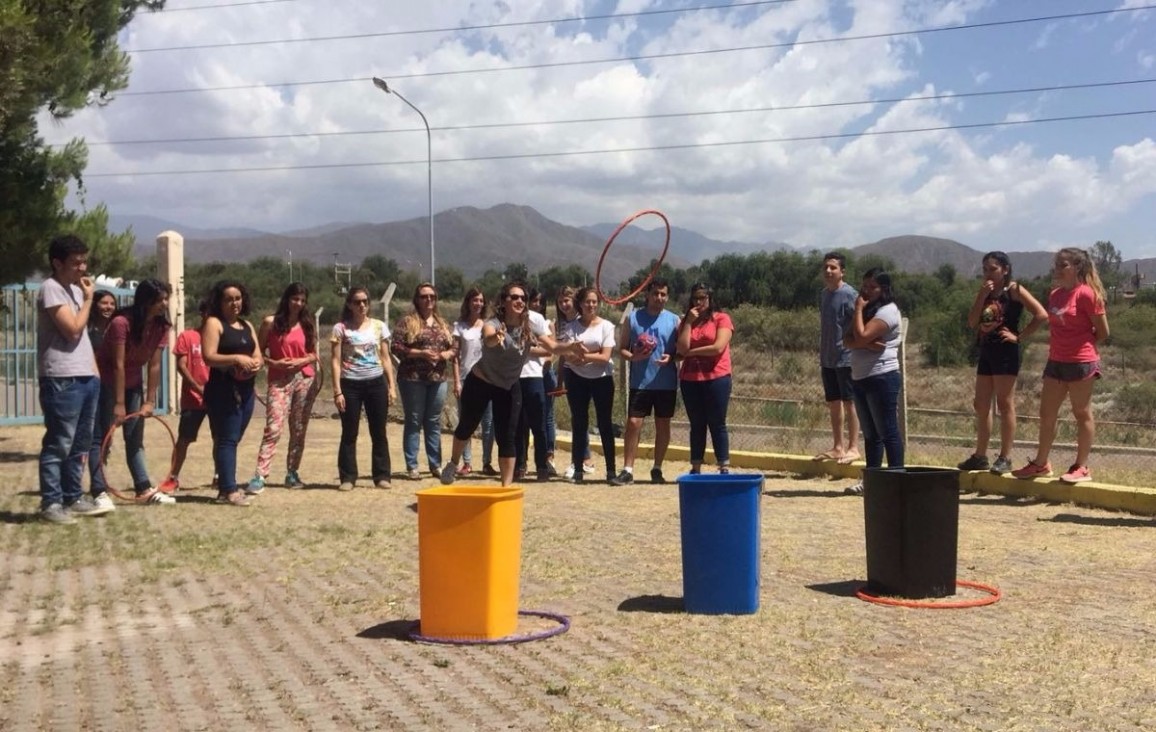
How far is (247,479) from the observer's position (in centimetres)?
1239

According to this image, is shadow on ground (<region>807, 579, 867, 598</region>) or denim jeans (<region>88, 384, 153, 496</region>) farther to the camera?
denim jeans (<region>88, 384, 153, 496</region>)

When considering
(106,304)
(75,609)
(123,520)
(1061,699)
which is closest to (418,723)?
(1061,699)

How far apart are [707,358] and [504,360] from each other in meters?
2.22

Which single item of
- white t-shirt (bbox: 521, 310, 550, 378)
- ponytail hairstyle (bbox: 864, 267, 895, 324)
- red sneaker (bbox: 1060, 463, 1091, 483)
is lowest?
red sneaker (bbox: 1060, 463, 1091, 483)

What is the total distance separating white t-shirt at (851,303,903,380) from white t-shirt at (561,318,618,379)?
103 inches

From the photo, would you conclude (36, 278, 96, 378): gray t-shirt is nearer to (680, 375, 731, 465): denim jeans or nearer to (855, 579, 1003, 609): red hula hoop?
(680, 375, 731, 465): denim jeans

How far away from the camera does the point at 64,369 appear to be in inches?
347

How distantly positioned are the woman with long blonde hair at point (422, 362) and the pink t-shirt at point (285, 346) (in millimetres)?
1030

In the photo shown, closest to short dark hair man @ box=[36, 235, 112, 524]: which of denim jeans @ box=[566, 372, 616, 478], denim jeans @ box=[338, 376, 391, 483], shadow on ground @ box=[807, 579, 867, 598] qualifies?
denim jeans @ box=[338, 376, 391, 483]

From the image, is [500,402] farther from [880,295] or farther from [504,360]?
[880,295]

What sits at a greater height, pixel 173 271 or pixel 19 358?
pixel 173 271

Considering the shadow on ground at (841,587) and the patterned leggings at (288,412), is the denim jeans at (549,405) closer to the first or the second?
the patterned leggings at (288,412)

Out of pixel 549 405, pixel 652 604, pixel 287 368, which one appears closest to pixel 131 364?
pixel 287 368

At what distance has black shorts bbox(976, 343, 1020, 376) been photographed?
1059 cm
